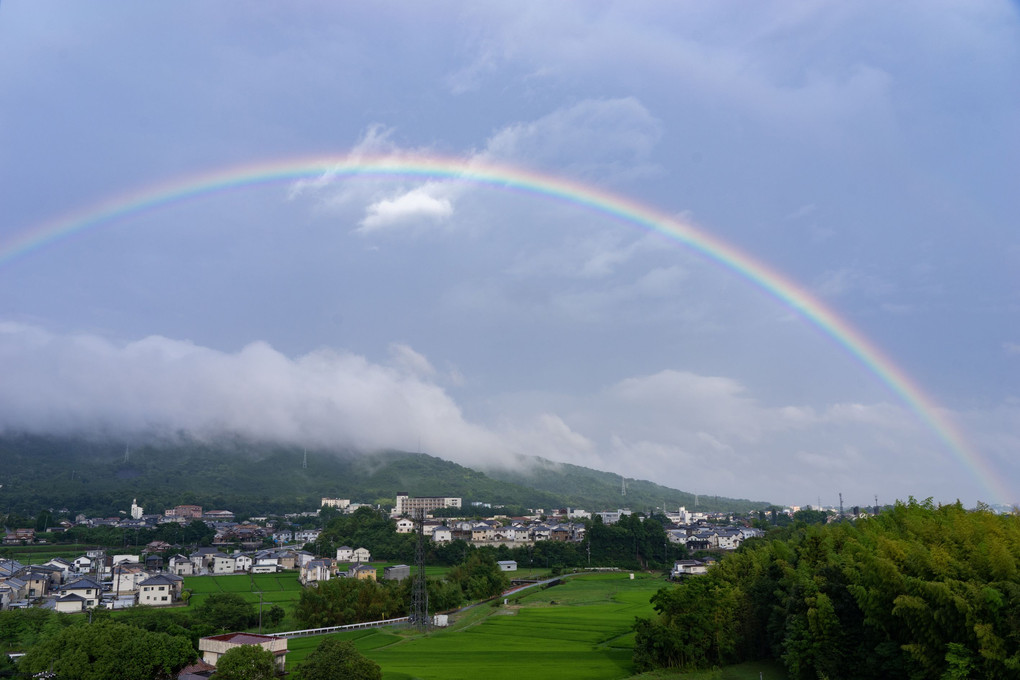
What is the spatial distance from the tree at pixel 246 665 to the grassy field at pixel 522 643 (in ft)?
13.2

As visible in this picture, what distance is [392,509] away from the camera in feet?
438

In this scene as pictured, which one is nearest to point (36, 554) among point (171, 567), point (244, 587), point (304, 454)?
point (171, 567)

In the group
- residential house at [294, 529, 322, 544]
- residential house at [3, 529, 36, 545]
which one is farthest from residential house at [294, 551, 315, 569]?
residential house at [3, 529, 36, 545]

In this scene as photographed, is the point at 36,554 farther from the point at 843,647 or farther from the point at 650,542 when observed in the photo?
the point at 843,647

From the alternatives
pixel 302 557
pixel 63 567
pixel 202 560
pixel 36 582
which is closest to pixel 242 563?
pixel 202 560

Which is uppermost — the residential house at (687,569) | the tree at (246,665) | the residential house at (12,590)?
the tree at (246,665)

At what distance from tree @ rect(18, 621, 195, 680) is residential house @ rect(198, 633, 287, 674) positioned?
6.81ft

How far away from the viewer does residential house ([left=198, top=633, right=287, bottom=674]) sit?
80.5 feet

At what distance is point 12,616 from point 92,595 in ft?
39.2

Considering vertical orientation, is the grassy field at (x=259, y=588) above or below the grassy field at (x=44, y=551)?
below

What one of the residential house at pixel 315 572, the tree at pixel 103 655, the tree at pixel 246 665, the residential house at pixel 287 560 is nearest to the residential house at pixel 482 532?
the residential house at pixel 287 560

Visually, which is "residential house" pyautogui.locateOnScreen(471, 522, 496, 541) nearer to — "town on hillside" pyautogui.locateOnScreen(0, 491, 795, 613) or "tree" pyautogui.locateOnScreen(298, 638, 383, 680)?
"town on hillside" pyautogui.locateOnScreen(0, 491, 795, 613)

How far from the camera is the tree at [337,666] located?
20.5 meters

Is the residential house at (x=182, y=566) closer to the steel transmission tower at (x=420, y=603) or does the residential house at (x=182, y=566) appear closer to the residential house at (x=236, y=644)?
the steel transmission tower at (x=420, y=603)
